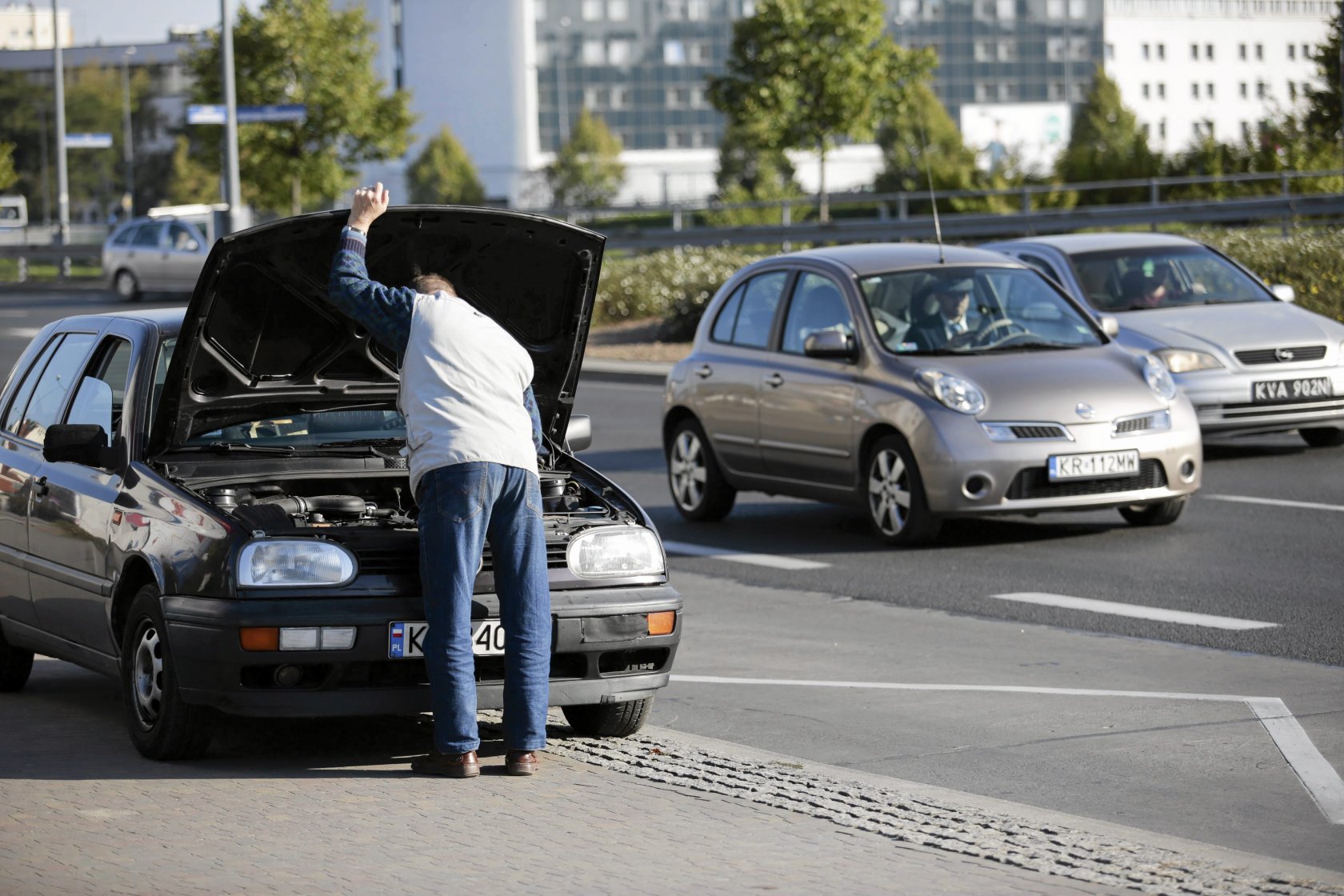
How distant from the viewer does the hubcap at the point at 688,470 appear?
43.7ft

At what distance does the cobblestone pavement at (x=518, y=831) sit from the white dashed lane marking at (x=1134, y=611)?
10.6 ft

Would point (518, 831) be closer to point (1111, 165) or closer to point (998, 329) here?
point (998, 329)

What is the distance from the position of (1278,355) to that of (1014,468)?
416 centimetres

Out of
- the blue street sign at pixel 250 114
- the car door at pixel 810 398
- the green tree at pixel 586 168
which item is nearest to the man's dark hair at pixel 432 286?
the car door at pixel 810 398

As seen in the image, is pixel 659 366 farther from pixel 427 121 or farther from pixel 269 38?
pixel 427 121

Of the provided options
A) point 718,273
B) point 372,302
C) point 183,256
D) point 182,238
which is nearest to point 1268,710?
point 372,302

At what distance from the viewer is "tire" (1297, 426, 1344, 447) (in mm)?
15914

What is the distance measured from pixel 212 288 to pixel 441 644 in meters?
1.51

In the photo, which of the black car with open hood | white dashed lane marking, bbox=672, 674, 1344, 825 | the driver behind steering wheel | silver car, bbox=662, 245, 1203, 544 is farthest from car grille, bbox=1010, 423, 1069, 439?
the black car with open hood

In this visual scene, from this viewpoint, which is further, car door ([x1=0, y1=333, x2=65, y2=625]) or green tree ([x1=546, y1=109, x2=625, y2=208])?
green tree ([x1=546, y1=109, x2=625, y2=208])

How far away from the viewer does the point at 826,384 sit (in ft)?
40.1

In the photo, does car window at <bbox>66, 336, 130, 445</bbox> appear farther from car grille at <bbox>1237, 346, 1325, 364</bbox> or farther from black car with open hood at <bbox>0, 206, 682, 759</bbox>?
car grille at <bbox>1237, 346, 1325, 364</bbox>

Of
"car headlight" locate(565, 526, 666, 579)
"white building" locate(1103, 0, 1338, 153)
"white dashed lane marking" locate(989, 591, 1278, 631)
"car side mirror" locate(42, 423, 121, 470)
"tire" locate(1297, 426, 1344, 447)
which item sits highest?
"white building" locate(1103, 0, 1338, 153)

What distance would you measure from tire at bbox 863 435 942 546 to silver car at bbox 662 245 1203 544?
0.04 feet
